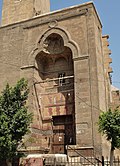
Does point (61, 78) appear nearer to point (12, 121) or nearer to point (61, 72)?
point (61, 72)

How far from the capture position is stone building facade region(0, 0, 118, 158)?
51.2ft

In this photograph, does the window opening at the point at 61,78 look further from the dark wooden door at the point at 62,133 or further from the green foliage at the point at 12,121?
the green foliage at the point at 12,121

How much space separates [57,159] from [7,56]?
9871mm

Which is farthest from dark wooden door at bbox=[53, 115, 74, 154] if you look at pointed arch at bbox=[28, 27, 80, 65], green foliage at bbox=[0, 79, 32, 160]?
green foliage at bbox=[0, 79, 32, 160]

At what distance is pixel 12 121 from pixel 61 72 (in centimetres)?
758

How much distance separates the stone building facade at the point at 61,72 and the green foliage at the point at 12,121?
125 inches

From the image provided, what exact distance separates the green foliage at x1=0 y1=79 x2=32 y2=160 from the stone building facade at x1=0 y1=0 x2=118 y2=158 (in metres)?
3.18

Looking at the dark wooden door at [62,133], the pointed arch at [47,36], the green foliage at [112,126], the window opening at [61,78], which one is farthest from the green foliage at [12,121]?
the pointed arch at [47,36]

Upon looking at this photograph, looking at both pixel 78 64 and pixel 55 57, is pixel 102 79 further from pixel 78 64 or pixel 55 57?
pixel 55 57

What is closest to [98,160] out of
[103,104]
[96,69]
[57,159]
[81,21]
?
[57,159]

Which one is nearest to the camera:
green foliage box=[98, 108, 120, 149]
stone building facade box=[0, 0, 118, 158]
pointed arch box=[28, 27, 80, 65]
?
green foliage box=[98, 108, 120, 149]

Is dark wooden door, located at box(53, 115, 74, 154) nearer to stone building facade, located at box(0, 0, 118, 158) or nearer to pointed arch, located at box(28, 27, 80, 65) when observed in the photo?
stone building facade, located at box(0, 0, 118, 158)

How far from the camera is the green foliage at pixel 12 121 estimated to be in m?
11.5

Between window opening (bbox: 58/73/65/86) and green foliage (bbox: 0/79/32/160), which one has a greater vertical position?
window opening (bbox: 58/73/65/86)
